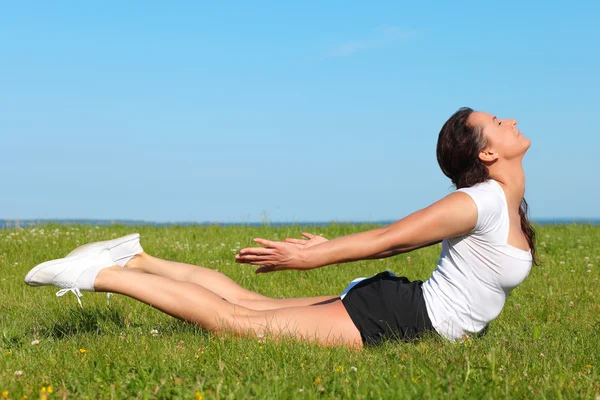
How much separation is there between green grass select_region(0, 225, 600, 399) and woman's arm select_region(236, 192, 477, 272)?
64cm

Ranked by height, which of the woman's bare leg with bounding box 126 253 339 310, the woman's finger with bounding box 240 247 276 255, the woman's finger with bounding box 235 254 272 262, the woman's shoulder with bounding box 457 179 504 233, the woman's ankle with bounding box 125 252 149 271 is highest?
the woman's shoulder with bounding box 457 179 504 233

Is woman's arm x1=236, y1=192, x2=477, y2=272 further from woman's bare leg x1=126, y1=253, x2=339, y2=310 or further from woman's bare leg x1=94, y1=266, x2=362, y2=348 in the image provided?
woman's bare leg x1=126, y1=253, x2=339, y2=310

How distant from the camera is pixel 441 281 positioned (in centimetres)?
530

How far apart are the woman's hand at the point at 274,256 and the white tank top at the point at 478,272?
120cm

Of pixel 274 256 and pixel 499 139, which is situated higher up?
pixel 499 139

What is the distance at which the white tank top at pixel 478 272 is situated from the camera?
5.07 meters

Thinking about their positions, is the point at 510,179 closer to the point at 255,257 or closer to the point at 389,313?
the point at 389,313

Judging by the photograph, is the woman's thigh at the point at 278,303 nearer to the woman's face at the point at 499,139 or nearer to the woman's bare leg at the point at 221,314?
the woman's bare leg at the point at 221,314

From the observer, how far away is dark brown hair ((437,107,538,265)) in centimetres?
524

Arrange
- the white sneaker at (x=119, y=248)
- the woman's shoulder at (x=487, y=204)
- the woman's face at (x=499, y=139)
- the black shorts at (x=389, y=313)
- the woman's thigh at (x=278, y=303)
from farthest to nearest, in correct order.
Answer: the woman's thigh at (x=278, y=303)
the white sneaker at (x=119, y=248)
the black shorts at (x=389, y=313)
the woman's face at (x=499, y=139)
the woman's shoulder at (x=487, y=204)

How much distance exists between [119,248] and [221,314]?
115 centimetres

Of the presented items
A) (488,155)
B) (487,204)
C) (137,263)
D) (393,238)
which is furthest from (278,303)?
(488,155)

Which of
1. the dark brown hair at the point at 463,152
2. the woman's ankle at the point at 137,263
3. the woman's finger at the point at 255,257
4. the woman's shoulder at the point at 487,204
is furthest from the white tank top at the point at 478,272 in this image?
the woman's ankle at the point at 137,263

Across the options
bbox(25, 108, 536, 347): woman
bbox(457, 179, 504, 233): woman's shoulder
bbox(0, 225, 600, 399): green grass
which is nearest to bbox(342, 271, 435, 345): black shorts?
bbox(25, 108, 536, 347): woman
